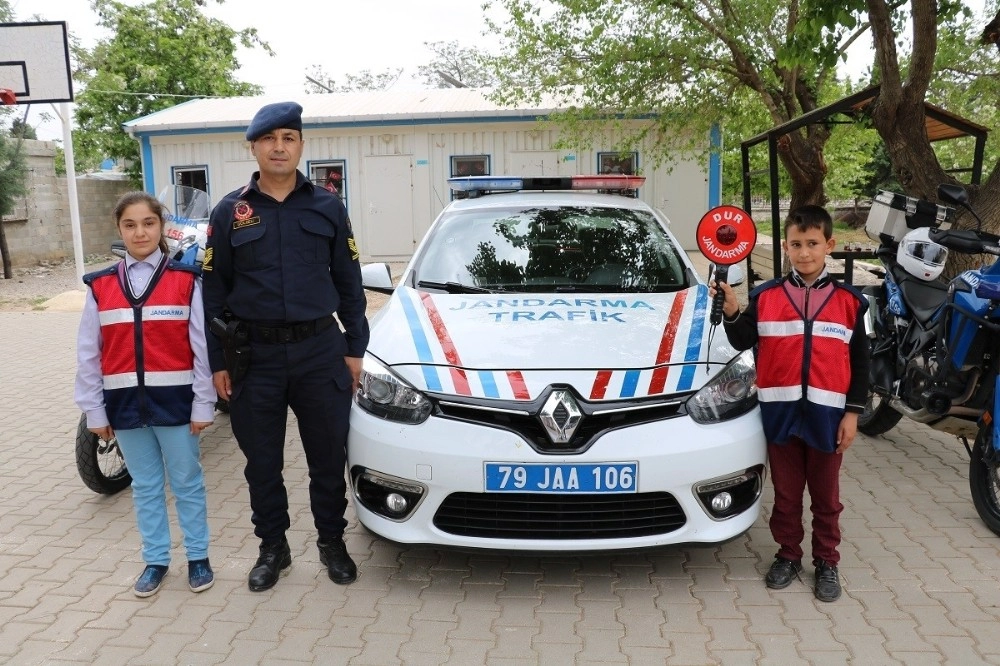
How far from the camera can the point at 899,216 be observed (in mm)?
4863

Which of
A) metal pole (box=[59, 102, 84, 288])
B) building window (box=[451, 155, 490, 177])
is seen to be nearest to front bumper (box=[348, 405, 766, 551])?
metal pole (box=[59, 102, 84, 288])

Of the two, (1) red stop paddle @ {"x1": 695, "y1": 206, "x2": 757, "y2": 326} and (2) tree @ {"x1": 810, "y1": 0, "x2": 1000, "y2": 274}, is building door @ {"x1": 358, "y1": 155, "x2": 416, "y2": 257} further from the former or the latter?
(1) red stop paddle @ {"x1": 695, "y1": 206, "x2": 757, "y2": 326}

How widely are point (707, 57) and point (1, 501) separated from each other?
26.1 feet

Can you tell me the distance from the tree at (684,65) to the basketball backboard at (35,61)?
689 cm

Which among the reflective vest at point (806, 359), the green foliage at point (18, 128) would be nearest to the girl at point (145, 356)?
the reflective vest at point (806, 359)

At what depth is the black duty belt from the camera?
3.15 m

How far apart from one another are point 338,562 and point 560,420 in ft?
3.86

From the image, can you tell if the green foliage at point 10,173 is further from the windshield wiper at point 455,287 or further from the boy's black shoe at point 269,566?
the boy's black shoe at point 269,566

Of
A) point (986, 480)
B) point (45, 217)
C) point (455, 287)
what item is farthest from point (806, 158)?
point (45, 217)

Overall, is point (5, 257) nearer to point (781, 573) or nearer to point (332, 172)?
point (332, 172)

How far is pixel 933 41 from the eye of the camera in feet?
19.5

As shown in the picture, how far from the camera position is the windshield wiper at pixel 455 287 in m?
4.08

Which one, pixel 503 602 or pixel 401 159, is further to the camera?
pixel 401 159

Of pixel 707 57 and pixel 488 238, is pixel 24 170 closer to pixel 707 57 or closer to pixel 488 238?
pixel 707 57
